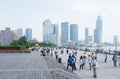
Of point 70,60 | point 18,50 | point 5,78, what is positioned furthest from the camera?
point 18,50

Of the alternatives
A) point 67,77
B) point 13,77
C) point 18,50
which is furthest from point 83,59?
point 18,50

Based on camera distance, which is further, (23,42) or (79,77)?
(23,42)

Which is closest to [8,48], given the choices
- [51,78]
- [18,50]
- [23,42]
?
[18,50]

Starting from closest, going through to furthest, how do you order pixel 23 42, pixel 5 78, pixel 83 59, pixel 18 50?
pixel 5 78
pixel 83 59
pixel 18 50
pixel 23 42

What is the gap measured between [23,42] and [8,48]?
4523 centimetres

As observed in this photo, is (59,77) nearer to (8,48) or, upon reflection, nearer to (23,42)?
(8,48)

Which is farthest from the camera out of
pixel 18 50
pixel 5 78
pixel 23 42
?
pixel 23 42

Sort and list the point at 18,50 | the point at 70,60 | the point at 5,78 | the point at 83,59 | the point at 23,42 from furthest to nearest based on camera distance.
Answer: the point at 23,42
the point at 18,50
the point at 83,59
the point at 70,60
the point at 5,78

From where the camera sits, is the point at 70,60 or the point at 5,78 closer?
the point at 5,78

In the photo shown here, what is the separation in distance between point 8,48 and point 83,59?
170ft

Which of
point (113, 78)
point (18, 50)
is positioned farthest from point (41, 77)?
point (18, 50)

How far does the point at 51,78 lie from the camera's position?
757 inches

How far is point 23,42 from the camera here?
12094 cm

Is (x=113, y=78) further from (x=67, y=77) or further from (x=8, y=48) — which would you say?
(x=8, y=48)
